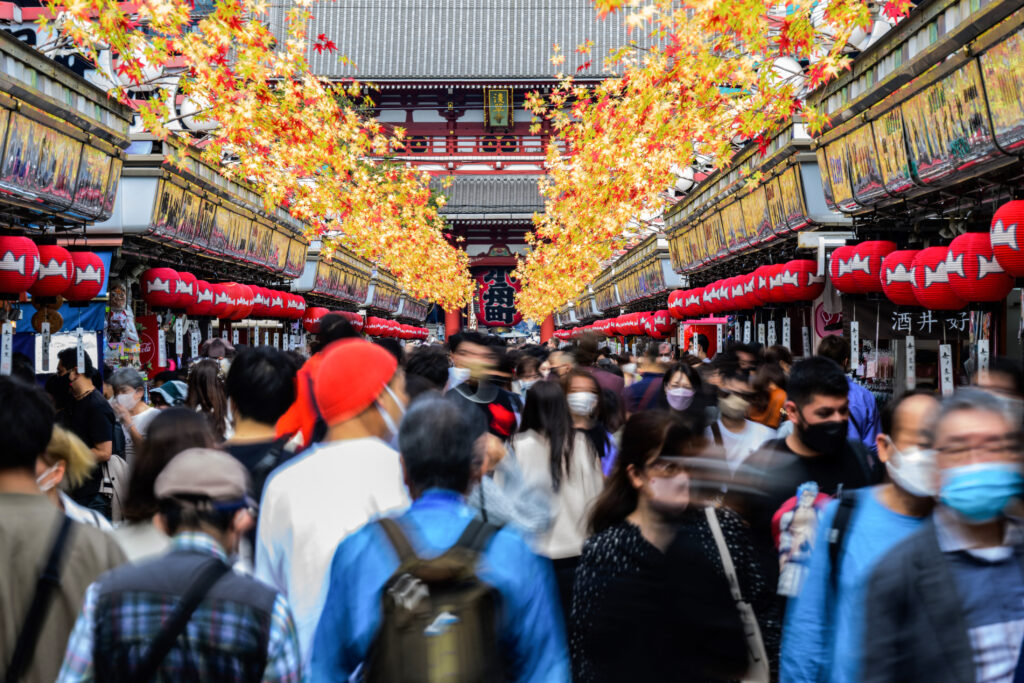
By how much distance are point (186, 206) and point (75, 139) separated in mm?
3952

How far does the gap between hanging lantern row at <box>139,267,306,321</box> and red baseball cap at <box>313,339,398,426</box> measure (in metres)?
11.1

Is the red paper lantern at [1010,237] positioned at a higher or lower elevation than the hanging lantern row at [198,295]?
lower

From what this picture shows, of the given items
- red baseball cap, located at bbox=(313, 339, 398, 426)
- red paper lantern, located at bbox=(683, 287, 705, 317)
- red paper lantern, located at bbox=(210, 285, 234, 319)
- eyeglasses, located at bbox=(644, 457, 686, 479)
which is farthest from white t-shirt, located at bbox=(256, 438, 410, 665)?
red paper lantern, located at bbox=(683, 287, 705, 317)

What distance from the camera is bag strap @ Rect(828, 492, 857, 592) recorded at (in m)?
2.94

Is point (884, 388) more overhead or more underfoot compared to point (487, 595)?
more overhead

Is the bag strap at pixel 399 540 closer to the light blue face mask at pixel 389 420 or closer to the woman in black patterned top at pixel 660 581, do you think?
the woman in black patterned top at pixel 660 581

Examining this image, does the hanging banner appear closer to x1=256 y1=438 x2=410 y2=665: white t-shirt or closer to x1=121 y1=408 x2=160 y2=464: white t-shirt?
x1=121 y1=408 x2=160 y2=464: white t-shirt

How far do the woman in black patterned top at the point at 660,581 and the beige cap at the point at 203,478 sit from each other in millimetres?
1105

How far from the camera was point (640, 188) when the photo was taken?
54.3 feet

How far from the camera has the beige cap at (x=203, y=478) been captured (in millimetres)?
2359

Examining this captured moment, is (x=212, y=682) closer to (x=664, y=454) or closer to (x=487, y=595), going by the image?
(x=487, y=595)

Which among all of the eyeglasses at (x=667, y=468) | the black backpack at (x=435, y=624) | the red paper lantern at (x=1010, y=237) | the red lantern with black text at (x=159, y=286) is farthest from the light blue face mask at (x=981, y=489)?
the red lantern with black text at (x=159, y=286)

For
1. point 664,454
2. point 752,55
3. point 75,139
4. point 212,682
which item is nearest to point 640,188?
point 752,55

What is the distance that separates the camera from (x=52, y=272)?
32.2ft
